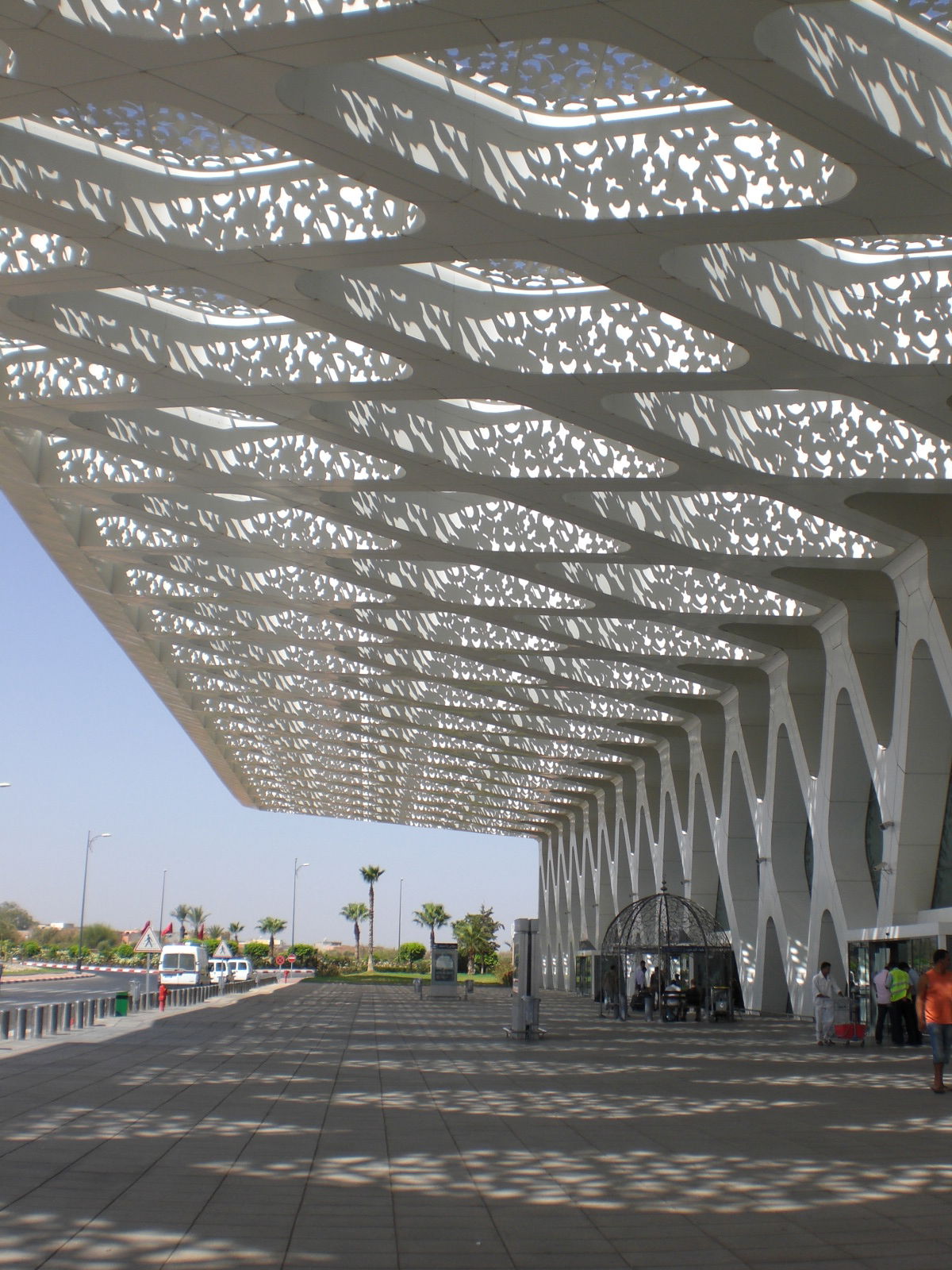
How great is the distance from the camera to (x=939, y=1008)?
37.9ft

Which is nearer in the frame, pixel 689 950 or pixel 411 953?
pixel 689 950

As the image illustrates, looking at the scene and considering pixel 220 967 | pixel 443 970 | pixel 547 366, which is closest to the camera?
pixel 547 366

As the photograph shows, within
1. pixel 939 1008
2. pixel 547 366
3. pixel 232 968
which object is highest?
pixel 547 366

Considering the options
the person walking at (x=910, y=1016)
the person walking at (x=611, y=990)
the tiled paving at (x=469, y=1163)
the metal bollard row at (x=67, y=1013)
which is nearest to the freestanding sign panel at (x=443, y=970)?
the metal bollard row at (x=67, y=1013)

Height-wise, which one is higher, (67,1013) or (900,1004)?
(900,1004)

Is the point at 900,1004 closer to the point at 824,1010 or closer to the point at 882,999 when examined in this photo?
the point at 882,999

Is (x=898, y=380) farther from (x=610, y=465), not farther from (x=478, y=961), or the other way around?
(x=478, y=961)

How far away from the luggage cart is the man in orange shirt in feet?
23.1

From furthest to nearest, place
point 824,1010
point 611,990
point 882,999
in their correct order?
point 611,990, point 824,1010, point 882,999

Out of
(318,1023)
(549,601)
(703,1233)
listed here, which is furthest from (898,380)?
(318,1023)

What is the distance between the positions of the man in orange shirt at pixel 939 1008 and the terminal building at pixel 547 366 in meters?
5.56

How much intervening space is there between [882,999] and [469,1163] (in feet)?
39.2

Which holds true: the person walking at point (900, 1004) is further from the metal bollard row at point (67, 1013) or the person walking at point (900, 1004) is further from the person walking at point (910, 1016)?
the metal bollard row at point (67, 1013)

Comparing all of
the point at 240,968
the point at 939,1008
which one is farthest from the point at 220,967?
the point at 939,1008
